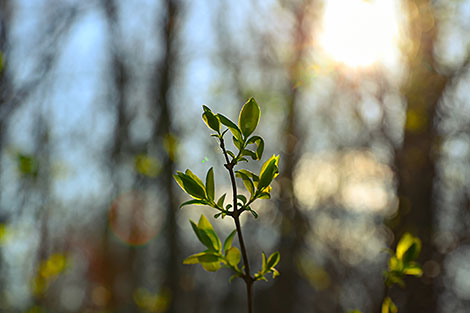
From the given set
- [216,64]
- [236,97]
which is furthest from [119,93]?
A: [236,97]

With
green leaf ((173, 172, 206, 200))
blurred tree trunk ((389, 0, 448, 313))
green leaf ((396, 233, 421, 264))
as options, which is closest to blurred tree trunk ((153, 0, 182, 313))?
blurred tree trunk ((389, 0, 448, 313))

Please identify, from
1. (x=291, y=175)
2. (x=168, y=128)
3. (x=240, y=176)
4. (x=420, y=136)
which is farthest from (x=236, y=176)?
(x=168, y=128)

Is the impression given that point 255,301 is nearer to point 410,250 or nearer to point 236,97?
point 236,97

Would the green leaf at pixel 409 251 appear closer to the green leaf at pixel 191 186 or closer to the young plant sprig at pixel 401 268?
the young plant sprig at pixel 401 268

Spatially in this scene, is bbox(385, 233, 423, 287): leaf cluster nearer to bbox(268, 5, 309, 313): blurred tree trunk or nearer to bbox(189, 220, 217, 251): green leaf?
bbox(189, 220, 217, 251): green leaf

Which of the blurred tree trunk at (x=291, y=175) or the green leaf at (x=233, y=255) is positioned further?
the blurred tree trunk at (x=291, y=175)

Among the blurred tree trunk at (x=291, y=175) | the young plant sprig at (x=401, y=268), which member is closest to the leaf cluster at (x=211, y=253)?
the young plant sprig at (x=401, y=268)
